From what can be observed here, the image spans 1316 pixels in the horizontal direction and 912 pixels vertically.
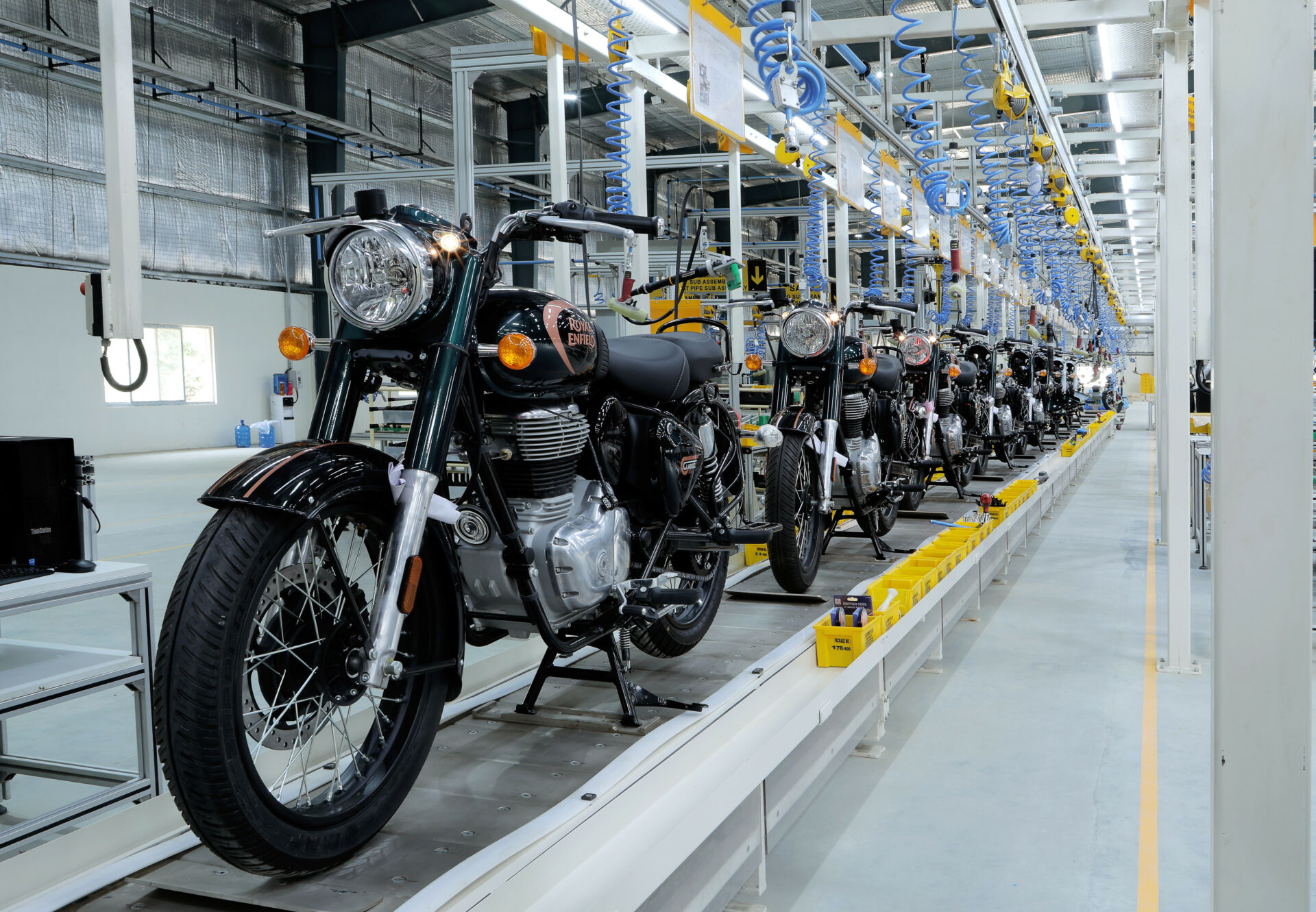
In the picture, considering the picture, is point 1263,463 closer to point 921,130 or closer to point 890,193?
point 921,130

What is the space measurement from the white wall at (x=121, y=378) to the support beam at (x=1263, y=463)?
13.2 m

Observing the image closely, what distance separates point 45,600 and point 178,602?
139 cm

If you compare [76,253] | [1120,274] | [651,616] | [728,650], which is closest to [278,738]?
[651,616]

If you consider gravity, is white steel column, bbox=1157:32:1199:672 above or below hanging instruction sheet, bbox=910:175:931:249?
below

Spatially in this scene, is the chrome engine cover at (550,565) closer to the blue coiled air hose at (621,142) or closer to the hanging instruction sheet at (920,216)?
the blue coiled air hose at (621,142)

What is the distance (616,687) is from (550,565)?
552 millimetres

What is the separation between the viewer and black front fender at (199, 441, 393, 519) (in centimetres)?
158

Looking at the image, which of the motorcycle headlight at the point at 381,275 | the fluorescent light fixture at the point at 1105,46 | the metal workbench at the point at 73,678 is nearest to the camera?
the motorcycle headlight at the point at 381,275

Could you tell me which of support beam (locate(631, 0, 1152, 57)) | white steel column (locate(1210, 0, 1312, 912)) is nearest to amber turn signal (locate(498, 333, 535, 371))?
white steel column (locate(1210, 0, 1312, 912))

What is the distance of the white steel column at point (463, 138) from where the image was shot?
495 cm

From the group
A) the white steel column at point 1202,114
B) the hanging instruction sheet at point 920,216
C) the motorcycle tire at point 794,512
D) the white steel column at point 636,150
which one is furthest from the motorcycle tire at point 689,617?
the hanging instruction sheet at point 920,216

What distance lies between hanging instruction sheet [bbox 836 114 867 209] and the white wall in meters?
9.76

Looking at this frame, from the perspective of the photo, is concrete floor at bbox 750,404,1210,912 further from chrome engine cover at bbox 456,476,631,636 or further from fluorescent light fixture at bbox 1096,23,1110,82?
fluorescent light fixture at bbox 1096,23,1110,82

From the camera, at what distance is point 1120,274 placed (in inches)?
1151
